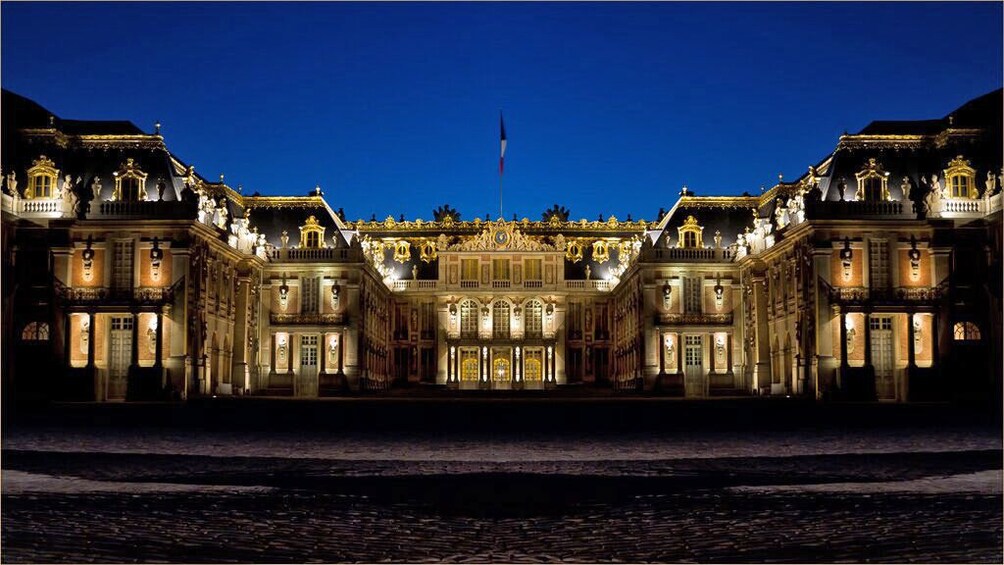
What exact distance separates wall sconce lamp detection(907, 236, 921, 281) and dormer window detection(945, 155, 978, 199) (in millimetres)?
3019

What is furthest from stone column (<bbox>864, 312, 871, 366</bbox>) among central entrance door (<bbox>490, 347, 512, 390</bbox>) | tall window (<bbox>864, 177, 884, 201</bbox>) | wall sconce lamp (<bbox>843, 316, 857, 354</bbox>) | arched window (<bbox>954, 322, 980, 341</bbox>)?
central entrance door (<bbox>490, 347, 512, 390</bbox>)

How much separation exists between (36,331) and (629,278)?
37948 mm

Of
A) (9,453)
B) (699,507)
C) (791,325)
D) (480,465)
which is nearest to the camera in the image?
(699,507)

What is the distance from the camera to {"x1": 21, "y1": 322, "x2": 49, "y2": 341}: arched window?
50.0m

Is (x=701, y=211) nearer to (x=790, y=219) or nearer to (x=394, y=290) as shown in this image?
(x=790, y=219)

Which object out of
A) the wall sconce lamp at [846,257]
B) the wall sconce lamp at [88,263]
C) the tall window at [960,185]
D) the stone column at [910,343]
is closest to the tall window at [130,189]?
the wall sconce lamp at [88,263]

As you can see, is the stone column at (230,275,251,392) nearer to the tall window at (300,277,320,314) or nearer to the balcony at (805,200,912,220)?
the tall window at (300,277,320,314)

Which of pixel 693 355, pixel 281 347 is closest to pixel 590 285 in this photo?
pixel 693 355

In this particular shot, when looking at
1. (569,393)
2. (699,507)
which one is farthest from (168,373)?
(699,507)

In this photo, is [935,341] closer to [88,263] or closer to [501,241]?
[501,241]

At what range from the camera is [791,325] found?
5609cm

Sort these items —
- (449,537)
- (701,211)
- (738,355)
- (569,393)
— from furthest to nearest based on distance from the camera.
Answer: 1. (701,211)
2. (738,355)
3. (569,393)
4. (449,537)

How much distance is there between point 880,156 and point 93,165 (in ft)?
124

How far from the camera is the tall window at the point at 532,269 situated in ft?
272
